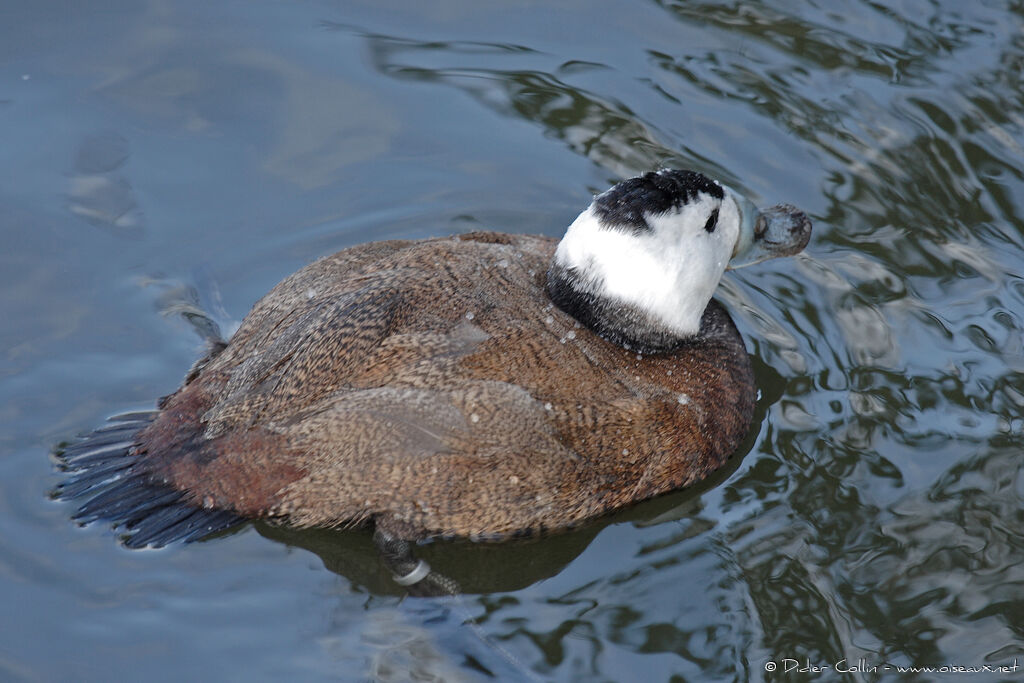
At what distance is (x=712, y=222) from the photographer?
14.4ft

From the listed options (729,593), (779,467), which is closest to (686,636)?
(729,593)

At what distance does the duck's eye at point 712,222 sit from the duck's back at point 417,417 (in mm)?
696

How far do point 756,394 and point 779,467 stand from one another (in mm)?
391

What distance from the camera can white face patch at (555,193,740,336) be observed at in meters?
4.16

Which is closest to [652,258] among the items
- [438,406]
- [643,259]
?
[643,259]

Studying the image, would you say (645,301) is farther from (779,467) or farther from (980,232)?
(980,232)

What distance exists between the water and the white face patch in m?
0.66

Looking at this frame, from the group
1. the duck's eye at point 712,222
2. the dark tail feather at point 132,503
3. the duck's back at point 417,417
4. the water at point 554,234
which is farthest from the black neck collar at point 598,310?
the dark tail feather at point 132,503

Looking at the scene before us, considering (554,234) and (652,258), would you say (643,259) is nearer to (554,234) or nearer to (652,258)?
(652,258)

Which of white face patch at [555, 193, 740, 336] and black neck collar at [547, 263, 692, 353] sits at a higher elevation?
white face patch at [555, 193, 740, 336]

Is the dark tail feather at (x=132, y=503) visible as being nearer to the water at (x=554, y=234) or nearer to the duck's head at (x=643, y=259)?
the water at (x=554, y=234)

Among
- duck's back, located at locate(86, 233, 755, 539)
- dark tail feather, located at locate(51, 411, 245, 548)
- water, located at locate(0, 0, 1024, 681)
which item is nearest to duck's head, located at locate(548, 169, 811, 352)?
duck's back, located at locate(86, 233, 755, 539)

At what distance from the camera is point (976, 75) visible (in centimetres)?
611

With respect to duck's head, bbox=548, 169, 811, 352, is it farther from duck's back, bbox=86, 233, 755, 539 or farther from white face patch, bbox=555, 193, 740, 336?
duck's back, bbox=86, 233, 755, 539
